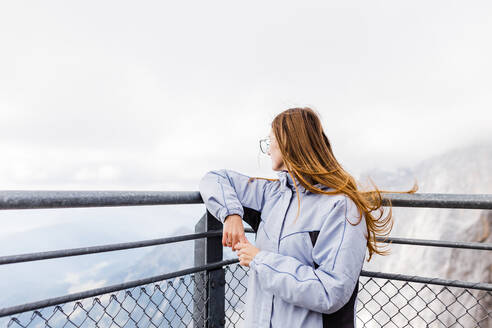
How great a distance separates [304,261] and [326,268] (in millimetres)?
131

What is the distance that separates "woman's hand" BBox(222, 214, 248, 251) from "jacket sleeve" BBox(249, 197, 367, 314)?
0.85 ft

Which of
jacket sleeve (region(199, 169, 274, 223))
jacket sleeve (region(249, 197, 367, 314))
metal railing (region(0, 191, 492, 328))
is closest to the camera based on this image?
jacket sleeve (region(249, 197, 367, 314))

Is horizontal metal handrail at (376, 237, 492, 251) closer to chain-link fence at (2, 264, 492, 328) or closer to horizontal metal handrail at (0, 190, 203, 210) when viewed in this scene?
chain-link fence at (2, 264, 492, 328)

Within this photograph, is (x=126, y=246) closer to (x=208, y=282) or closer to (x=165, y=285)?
(x=165, y=285)

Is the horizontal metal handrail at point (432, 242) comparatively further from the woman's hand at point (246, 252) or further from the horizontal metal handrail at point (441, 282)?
the woman's hand at point (246, 252)

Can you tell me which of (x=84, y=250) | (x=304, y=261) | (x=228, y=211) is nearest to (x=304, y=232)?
(x=304, y=261)

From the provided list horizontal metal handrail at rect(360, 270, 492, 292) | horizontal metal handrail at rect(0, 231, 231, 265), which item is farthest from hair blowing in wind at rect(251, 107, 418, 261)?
horizontal metal handrail at rect(0, 231, 231, 265)

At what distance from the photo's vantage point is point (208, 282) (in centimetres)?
236

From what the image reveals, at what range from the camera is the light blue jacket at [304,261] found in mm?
1437

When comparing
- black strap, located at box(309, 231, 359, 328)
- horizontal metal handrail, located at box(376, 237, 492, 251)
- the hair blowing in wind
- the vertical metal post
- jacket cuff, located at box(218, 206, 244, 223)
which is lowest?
the vertical metal post

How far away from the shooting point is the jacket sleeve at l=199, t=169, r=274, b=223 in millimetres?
1922

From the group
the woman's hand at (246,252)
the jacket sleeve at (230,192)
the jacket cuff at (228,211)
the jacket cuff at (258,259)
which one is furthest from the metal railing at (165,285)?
the jacket cuff at (258,259)

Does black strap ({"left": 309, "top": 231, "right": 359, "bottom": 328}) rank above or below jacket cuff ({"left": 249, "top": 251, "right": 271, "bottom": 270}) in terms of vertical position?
below

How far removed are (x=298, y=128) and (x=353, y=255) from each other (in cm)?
63
